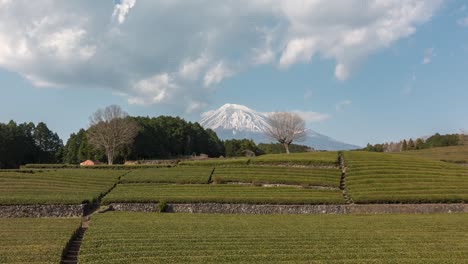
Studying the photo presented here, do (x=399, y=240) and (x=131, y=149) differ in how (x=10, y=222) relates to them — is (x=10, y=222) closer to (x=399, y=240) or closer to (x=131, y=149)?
(x=399, y=240)

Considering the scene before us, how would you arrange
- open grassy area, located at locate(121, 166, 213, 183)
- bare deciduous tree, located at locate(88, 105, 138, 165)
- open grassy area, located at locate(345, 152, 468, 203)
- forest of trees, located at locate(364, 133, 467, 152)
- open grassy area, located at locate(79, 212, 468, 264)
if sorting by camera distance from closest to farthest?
1. open grassy area, located at locate(79, 212, 468, 264)
2. open grassy area, located at locate(345, 152, 468, 203)
3. open grassy area, located at locate(121, 166, 213, 183)
4. bare deciduous tree, located at locate(88, 105, 138, 165)
5. forest of trees, located at locate(364, 133, 467, 152)

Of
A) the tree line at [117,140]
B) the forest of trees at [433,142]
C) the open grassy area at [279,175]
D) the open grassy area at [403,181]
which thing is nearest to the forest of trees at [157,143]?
the tree line at [117,140]

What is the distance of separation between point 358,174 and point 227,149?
97.6 metres

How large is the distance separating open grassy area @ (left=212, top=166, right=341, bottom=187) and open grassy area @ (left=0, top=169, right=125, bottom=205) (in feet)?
42.4

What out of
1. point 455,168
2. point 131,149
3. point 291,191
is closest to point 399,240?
point 291,191

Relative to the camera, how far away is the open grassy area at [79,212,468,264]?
16141 mm

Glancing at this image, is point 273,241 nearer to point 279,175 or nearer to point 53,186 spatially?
point 279,175

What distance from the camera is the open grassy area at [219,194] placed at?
1339 inches

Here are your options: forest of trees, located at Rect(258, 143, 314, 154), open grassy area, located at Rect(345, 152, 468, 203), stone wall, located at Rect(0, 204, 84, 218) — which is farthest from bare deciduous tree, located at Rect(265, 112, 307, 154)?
forest of trees, located at Rect(258, 143, 314, 154)

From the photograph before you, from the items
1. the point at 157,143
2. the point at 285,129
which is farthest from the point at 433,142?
the point at 157,143

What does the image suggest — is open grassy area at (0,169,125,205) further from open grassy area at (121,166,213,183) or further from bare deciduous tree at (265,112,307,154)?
bare deciduous tree at (265,112,307,154)

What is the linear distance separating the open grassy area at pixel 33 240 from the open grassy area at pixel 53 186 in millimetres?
6829

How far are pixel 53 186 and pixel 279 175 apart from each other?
2411cm

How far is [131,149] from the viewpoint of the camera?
3462 inches
